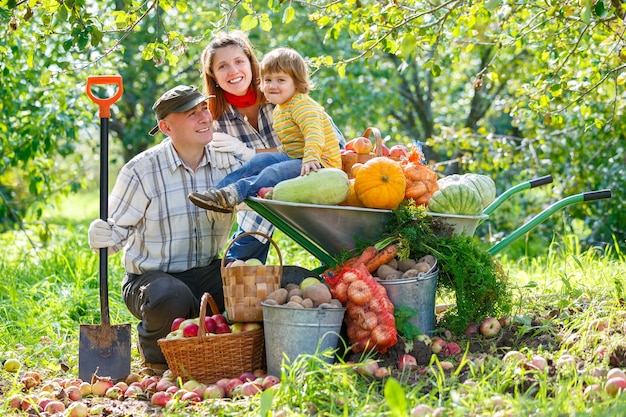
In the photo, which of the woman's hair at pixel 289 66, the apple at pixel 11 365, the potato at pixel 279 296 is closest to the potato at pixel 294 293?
the potato at pixel 279 296

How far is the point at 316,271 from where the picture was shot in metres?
3.96

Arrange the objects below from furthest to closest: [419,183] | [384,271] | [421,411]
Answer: [419,183], [384,271], [421,411]

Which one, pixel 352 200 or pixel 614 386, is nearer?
pixel 614 386

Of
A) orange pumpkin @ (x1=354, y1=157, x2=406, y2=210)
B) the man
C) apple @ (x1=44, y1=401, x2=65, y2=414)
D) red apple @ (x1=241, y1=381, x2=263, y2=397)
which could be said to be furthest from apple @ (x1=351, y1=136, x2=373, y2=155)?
apple @ (x1=44, y1=401, x2=65, y2=414)

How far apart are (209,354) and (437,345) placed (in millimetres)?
958

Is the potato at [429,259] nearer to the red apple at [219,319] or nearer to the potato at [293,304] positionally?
the potato at [293,304]

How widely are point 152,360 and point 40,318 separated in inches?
51.5

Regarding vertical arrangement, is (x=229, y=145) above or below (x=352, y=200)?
above

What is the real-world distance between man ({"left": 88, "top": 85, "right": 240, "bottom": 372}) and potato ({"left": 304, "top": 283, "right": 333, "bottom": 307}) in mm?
802

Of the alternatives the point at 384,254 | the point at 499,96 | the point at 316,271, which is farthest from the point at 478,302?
the point at 499,96

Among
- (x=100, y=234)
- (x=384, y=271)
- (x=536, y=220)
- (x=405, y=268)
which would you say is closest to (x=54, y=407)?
(x=100, y=234)

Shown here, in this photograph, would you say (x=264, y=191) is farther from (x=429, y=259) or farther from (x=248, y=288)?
(x=429, y=259)

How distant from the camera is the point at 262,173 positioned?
367cm

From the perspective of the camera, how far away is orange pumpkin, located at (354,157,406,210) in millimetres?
3520
